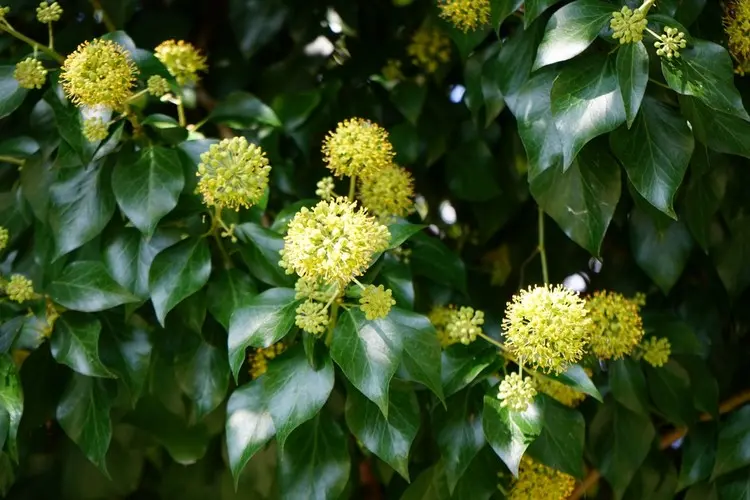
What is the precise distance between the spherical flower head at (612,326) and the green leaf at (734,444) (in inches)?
9.3

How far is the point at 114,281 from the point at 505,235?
2.17 ft

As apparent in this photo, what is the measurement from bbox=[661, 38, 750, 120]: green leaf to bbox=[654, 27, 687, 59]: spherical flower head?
14 mm

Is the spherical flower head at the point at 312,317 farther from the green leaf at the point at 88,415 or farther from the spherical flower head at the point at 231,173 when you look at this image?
the green leaf at the point at 88,415

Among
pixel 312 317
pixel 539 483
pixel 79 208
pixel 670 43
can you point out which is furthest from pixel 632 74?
pixel 79 208

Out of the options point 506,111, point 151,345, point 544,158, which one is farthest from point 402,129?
point 151,345

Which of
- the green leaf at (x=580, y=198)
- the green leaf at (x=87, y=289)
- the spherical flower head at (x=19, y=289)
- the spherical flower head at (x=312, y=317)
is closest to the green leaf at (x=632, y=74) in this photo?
the green leaf at (x=580, y=198)

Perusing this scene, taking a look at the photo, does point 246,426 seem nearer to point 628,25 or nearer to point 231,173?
point 231,173

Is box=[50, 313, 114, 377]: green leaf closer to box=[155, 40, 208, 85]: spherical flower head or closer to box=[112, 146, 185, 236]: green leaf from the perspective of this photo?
box=[112, 146, 185, 236]: green leaf

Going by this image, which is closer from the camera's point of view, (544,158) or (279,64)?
(544,158)

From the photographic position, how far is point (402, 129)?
1.44m

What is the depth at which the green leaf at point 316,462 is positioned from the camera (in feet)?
3.76

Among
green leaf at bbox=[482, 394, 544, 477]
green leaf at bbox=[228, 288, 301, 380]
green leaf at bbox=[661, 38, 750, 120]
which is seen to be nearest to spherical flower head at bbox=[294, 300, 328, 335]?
green leaf at bbox=[228, 288, 301, 380]

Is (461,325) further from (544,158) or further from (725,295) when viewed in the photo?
(725,295)

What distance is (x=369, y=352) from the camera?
100 centimetres
